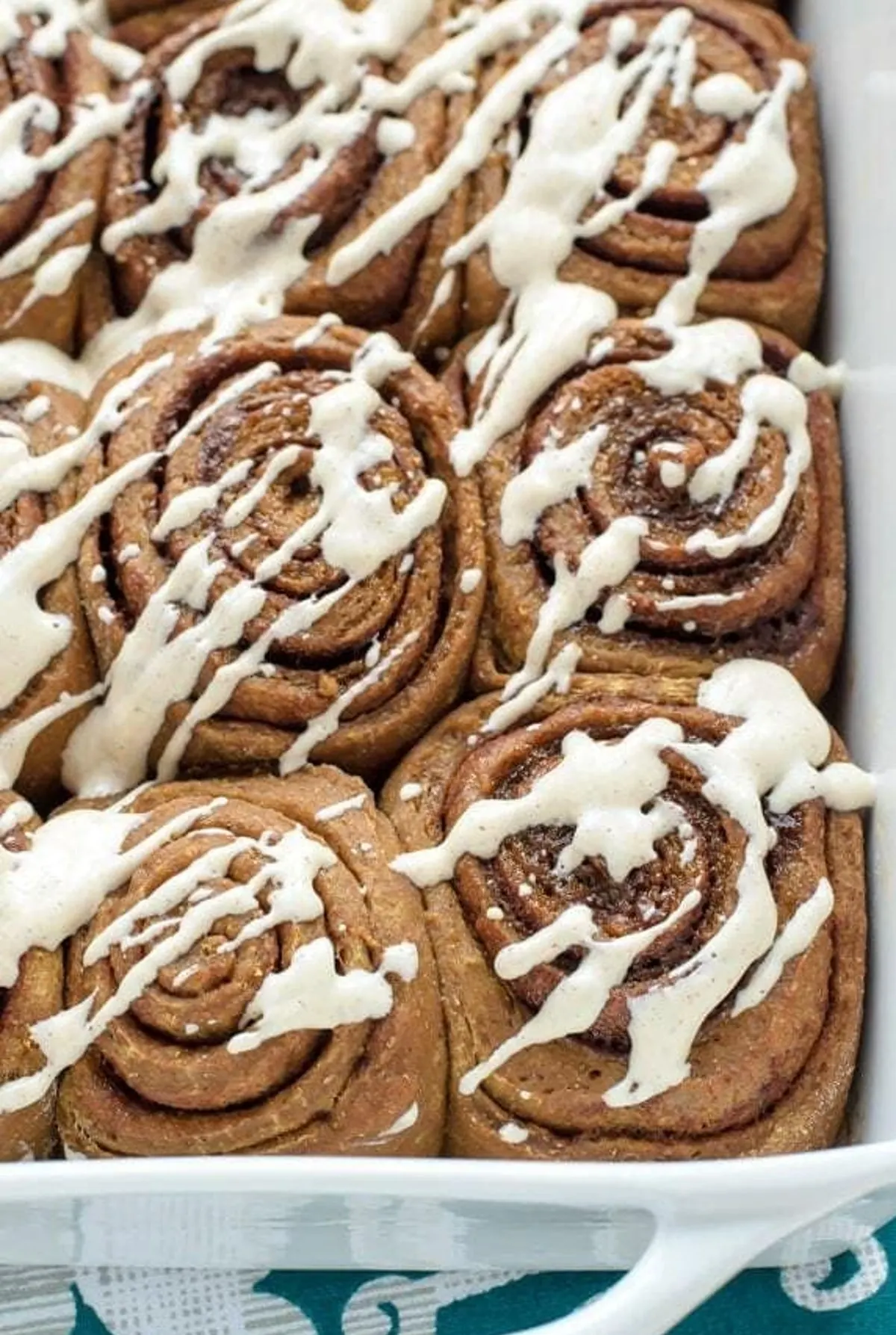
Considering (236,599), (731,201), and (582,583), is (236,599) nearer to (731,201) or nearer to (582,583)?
(582,583)

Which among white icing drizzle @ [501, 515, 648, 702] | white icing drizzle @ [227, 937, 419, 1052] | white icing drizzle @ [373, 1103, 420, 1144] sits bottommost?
white icing drizzle @ [373, 1103, 420, 1144]

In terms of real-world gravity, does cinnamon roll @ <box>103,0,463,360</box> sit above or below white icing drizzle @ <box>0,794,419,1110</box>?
above

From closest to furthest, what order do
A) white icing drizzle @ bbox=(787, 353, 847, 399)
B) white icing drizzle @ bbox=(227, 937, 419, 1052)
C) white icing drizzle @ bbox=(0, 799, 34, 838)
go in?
white icing drizzle @ bbox=(227, 937, 419, 1052), white icing drizzle @ bbox=(0, 799, 34, 838), white icing drizzle @ bbox=(787, 353, 847, 399)

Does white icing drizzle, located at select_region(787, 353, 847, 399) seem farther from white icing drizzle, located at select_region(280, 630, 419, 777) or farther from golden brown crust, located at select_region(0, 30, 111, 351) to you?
golden brown crust, located at select_region(0, 30, 111, 351)

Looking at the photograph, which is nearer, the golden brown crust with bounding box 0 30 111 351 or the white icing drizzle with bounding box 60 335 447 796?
the white icing drizzle with bounding box 60 335 447 796

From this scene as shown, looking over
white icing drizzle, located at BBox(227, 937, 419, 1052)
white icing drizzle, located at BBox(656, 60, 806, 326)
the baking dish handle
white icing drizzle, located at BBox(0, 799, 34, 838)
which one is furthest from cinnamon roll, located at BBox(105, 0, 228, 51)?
the baking dish handle

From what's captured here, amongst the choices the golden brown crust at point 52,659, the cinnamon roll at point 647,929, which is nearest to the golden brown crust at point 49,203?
the golden brown crust at point 52,659

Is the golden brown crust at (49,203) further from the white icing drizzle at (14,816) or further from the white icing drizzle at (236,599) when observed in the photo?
the white icing drizzle at (14,816)

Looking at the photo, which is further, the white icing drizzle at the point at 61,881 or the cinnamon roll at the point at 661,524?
the cinnamon roll at the point at 661,524
